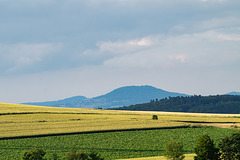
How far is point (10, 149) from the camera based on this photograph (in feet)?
221

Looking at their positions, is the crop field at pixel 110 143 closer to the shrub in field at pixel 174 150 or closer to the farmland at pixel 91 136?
the farmland at pixel 91 136

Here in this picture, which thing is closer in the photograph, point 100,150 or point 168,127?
point 100,150

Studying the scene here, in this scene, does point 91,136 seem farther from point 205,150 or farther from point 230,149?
point 230,149

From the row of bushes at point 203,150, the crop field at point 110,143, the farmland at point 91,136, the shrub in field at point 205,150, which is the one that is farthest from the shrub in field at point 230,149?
the farmland at point 91,136

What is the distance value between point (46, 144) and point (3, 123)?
2642 centimetres

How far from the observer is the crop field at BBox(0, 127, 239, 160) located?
2594 inches

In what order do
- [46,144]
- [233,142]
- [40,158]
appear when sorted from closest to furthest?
1. [40,158]
2. [233,142]
3. [46,144]

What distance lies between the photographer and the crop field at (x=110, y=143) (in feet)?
216

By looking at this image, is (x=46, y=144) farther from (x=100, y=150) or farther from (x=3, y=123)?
(x=3, y=123)

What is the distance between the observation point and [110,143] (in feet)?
247

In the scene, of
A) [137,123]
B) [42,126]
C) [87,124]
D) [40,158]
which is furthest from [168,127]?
[40,158]

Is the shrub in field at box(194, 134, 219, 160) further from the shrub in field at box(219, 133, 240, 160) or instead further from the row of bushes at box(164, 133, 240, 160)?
the shrub in field at box(219, 133, 240, 160)

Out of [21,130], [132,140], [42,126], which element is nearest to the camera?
[132,140]

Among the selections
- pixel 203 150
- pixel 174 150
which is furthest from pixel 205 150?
pixel 174 150
